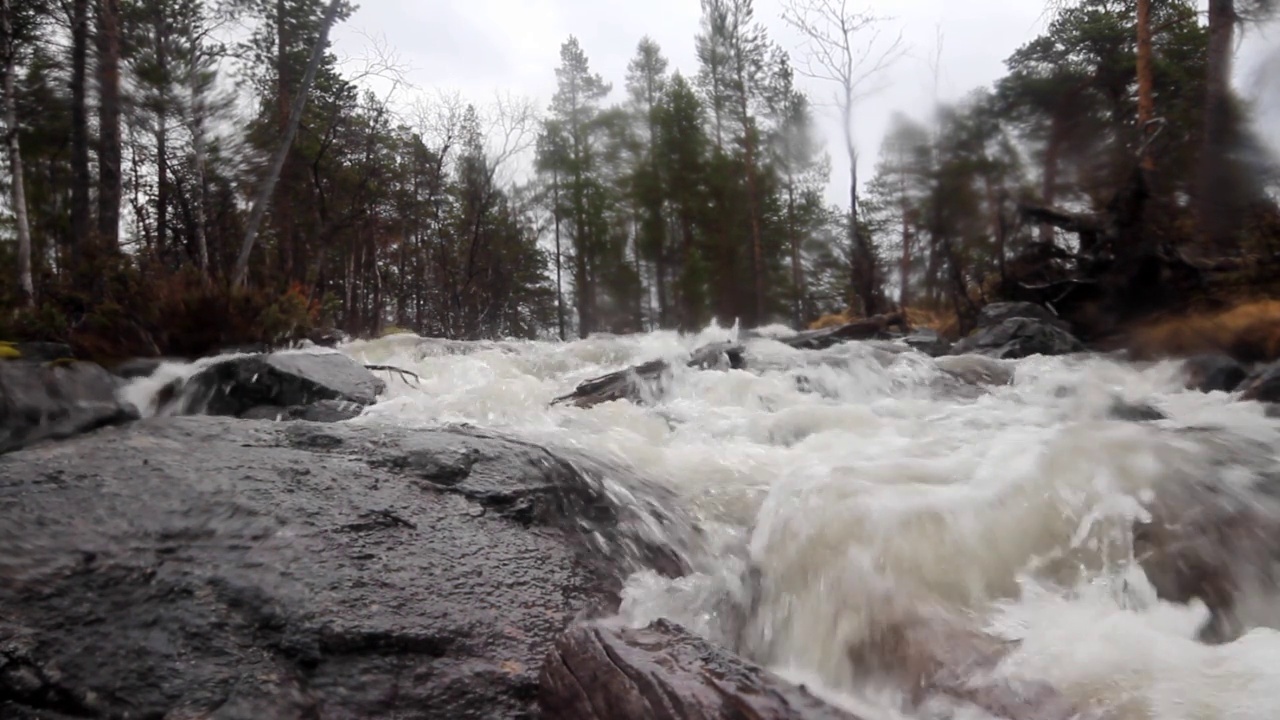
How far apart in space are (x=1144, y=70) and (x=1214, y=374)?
710cm

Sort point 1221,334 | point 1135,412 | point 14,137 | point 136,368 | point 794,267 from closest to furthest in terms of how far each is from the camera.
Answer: point 1135,412
point 136,368
point 1221,334
point 14,137
point 794,267

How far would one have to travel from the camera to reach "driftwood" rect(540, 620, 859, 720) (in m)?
1.73

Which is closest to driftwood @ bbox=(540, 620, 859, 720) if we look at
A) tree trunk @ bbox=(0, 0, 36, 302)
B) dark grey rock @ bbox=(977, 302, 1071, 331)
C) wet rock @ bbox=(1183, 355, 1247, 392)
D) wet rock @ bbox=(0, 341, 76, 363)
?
wet rock @ bbox=(0, 341, 76, 363)

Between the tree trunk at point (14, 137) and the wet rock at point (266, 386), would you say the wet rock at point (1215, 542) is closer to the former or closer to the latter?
the wet rock at point (266, 386)

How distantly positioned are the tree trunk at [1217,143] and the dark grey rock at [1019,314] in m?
2.02

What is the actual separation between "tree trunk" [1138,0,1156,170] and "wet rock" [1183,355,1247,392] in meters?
5.13

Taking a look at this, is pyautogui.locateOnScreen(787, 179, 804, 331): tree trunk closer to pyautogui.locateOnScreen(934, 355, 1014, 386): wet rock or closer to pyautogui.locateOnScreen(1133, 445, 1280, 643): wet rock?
pyautogui.locateOnScreen(934, 355, 1014, 386): wet rock

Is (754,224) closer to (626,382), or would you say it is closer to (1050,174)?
(1050,174)

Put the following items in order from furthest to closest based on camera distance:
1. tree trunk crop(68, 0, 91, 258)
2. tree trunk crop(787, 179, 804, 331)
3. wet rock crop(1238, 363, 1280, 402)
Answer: tree trunk crop(787, 179, 804, 331) → tree trunk crop(68, 0, 91, 258) → wet rock crop(1238, 363, 1280, 402)

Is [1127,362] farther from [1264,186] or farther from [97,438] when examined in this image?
[97,438]

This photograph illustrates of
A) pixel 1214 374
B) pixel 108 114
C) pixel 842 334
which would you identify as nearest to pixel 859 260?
pixel 842 334

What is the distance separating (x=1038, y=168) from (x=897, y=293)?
203 inches

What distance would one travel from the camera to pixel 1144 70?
37.0ft

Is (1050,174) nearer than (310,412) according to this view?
No
